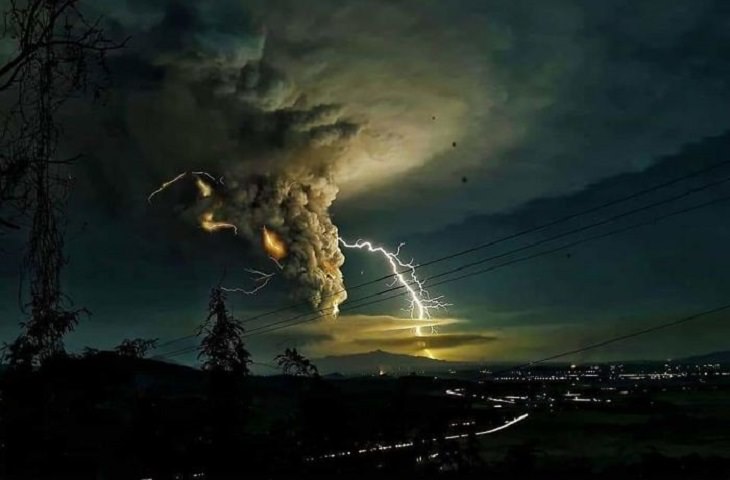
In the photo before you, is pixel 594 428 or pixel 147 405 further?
pixel 594 428

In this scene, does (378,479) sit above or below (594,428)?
above

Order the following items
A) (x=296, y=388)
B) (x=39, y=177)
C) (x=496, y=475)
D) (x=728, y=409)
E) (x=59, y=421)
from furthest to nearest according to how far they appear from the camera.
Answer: (x=728, y=409), (x=296, y=388), (x=59, y=421), (x=496, y=475), (x=39, y=177)

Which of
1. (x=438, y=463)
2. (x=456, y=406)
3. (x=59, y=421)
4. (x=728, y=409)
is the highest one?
(x=59, y=421)

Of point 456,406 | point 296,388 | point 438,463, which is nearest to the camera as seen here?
point 438,463

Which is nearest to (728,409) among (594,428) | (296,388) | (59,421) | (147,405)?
(594,428)

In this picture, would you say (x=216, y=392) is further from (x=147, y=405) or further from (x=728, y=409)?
(x=728, y=409)

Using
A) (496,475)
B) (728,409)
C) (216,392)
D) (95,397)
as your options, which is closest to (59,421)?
(95,397)

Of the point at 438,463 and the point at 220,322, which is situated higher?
the point at 220,322

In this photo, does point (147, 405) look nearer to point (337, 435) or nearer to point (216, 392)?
point (216, 392)

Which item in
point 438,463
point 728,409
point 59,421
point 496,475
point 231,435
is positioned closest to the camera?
point 496,475
